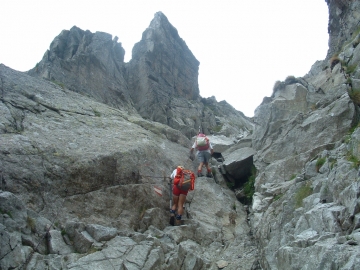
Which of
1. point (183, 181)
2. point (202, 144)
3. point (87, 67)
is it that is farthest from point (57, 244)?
point (87, 67)

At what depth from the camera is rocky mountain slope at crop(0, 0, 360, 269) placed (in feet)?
36.1

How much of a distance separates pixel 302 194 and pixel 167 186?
7.51 m

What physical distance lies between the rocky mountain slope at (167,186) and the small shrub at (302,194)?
51mm

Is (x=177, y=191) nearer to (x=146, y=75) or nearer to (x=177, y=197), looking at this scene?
(x=177, y=197)

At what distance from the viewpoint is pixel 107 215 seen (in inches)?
595

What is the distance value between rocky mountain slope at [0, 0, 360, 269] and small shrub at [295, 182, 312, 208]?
0.05 m

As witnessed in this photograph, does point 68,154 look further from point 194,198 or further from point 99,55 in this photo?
point 99,55

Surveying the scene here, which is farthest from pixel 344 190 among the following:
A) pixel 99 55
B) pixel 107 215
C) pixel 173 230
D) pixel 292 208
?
pixel 99 55

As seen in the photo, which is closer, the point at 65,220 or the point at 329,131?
the point at 65,220

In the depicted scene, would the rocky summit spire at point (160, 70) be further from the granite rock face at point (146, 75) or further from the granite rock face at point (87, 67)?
the granite rock face at point (87, 67)

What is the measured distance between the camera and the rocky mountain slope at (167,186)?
434 inches

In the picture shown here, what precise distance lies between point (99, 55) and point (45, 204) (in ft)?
86.2

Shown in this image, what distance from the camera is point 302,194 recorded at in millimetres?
13164

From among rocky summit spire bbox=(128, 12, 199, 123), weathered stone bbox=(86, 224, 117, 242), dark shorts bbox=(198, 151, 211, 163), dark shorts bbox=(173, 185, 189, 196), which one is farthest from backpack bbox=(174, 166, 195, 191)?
rocky summit spire bbox=(128, 12, 199, 123)
